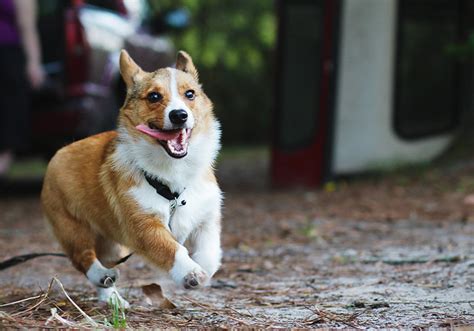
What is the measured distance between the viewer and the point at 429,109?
38.4ft

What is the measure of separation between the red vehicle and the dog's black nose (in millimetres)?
4857

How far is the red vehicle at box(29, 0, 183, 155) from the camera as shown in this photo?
9055 millimetres

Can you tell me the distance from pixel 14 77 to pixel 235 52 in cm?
1072

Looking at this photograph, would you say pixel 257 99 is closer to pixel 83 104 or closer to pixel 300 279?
pixel 83 104

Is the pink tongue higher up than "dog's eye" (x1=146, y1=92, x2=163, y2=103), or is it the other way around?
"dog's eye" (x1=146, y1=92, x2=163, y2=103)

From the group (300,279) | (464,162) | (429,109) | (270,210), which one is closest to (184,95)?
(300,279)

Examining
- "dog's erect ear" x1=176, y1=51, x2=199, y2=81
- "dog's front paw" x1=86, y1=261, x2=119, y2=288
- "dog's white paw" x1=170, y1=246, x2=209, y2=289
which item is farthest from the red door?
"dog's white paw" x1=170, y1=246, x2=209, y2=289

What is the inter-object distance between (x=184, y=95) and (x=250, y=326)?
122 centimetres

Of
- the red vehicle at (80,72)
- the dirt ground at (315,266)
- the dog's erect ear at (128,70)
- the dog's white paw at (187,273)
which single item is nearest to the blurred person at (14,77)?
the red vehicle at (80,72)

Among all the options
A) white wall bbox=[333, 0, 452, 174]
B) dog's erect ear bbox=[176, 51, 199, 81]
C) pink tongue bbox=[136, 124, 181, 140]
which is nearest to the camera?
pink tongue bbox=[136, 124, 181, 140]

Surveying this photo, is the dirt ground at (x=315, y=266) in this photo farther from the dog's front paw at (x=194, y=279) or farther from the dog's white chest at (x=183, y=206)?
the dog's white chest at (x=183, y=206)

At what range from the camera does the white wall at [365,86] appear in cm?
1073

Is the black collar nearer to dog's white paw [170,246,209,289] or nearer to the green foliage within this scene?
dog's white paw [170,246,209,289]

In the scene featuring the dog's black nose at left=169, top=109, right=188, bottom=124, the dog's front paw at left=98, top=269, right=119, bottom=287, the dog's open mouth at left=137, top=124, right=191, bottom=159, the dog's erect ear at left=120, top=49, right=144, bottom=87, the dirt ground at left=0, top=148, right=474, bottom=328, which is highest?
the dog's erect ear at left=120, top=49, right=144, bottom=87
